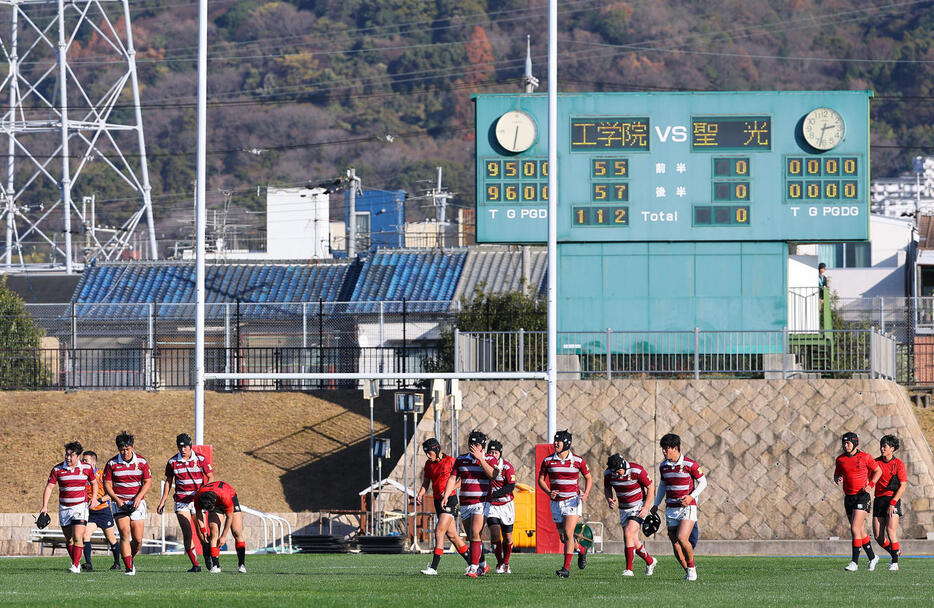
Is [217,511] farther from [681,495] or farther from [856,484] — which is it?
[856,484]

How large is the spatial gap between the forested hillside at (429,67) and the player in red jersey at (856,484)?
9334 centimetres

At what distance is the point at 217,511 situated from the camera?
61.5 ft

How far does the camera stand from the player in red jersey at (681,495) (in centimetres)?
1688

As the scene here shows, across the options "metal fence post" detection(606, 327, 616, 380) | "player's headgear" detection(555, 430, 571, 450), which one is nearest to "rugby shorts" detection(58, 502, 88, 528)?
"player's headgear" detection(555, 430, 571, 450)

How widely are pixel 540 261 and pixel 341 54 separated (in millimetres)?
85863

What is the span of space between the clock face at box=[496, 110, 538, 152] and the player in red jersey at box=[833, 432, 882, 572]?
498 inches

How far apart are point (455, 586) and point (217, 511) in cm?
419

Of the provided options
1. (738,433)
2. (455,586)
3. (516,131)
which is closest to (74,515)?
(455,586)

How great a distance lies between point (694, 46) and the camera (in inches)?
5586

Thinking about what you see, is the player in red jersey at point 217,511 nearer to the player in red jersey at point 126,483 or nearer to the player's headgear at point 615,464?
the player in red jersey at point 126,483

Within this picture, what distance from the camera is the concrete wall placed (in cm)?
2841

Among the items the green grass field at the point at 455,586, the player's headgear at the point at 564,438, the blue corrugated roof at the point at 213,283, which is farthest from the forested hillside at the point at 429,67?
the player's headgear at the point at 564,438

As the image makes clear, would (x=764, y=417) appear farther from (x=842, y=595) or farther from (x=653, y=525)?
(x=842, y=595)

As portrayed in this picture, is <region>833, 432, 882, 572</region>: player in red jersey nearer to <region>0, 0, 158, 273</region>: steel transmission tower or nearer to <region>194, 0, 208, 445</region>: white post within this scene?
<region>194, 0, 208, 445</region>: white post
